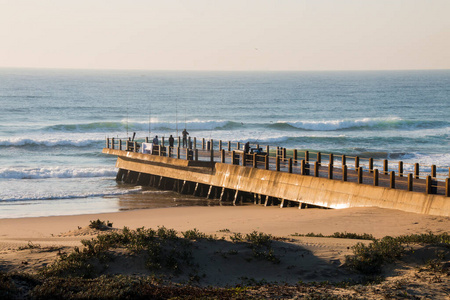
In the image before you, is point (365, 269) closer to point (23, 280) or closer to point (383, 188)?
point (23, 280)

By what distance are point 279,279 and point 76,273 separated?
449 cm

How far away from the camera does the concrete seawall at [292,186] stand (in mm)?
22766

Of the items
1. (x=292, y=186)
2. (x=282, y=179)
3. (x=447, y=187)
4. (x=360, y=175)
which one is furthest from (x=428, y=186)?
(x=282, y=179)

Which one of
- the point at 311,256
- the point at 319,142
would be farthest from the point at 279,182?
the point at 319,142

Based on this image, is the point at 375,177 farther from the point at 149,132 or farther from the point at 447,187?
the point at 149,132

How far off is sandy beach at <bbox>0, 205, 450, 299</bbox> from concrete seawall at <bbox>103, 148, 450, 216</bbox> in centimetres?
57

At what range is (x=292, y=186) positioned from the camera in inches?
1089

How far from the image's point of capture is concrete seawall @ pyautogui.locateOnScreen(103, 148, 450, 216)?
2277 cm

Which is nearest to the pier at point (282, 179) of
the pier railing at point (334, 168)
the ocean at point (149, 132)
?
the pier railing at point (334, 168)

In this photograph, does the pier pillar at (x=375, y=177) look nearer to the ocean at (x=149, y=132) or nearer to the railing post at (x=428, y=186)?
the railing post at (x=428, y=186)

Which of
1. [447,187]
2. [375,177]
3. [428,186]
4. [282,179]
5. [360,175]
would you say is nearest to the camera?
[447,187]

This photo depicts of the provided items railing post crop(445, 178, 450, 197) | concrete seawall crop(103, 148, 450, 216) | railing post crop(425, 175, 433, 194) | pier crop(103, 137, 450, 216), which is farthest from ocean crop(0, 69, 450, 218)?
railing post crop(445, 178, 450, 197)

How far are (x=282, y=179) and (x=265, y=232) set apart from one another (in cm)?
700

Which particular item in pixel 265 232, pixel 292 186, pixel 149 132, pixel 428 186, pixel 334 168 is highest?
pixel 428 186
